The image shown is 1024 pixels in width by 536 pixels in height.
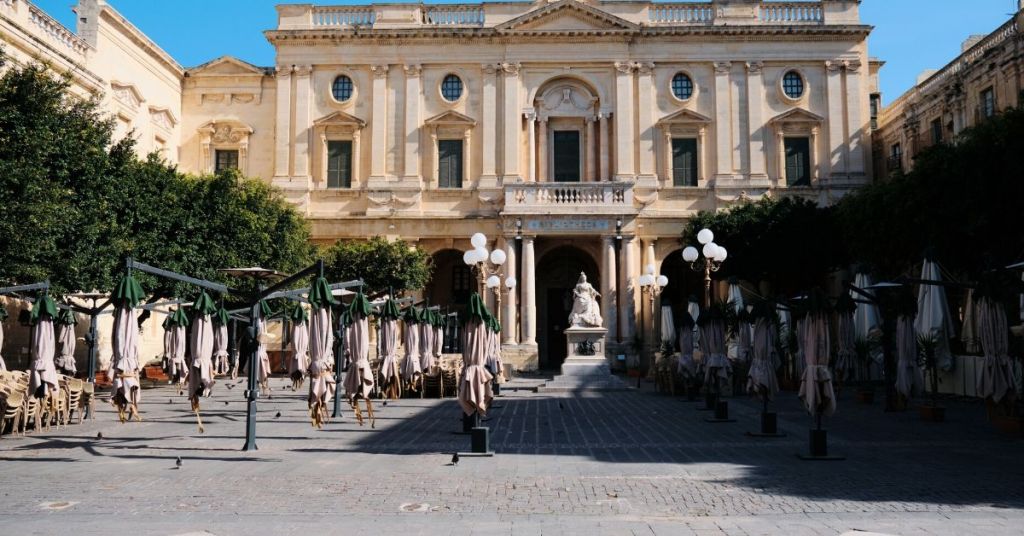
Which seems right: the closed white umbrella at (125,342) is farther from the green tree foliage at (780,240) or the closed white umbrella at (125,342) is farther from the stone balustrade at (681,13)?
the stone balustrade at (681,13)

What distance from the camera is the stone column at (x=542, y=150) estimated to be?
39.8 m

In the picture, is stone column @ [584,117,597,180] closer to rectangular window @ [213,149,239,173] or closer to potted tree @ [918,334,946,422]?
rectangular window @ [213,149,239,173]

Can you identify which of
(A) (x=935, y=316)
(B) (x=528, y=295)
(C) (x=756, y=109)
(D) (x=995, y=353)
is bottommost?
(D) (x=995, y=353)

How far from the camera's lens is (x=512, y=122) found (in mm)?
38938

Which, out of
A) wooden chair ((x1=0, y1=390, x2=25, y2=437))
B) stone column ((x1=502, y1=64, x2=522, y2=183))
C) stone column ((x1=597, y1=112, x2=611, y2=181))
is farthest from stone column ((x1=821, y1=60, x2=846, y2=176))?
wooden chair ((x1=0, y1=390, x2=25, y2=437))

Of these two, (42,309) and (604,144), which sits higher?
(604,144)

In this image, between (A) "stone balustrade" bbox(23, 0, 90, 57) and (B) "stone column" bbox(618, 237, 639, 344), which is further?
(B) "stone column" bbox(618, 237, 639, 344)

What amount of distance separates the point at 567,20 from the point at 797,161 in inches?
507

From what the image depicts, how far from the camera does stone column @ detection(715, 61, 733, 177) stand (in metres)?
38.8

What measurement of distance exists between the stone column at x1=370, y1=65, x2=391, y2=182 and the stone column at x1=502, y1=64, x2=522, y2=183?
228 inches

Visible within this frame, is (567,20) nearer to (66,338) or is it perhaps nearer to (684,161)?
(684,161)

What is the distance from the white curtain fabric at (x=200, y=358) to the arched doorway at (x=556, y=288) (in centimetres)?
2641

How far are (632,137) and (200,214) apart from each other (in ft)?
66.7

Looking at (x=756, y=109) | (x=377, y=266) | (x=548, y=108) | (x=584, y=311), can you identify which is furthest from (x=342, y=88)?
(x=756, y=109)
